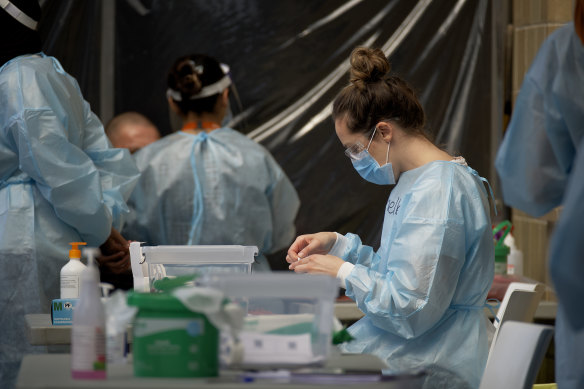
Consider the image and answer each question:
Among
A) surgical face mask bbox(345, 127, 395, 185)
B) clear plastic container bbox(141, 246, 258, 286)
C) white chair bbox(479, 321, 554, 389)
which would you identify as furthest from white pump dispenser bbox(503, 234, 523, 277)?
clear plastic container bbox(141, 246, 258, 286)

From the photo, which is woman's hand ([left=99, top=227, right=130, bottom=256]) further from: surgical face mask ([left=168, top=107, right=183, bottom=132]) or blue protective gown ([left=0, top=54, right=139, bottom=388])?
surgical face mask ([left=168, top=107, right=183, bottom=132])

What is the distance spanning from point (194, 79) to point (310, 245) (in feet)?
4.48

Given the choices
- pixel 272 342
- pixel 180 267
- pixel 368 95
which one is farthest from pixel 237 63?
pixel 272 342

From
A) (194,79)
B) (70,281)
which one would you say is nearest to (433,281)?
(70,281)

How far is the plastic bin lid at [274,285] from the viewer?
1.36 meters

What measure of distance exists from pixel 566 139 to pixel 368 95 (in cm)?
70

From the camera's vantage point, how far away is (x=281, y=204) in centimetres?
358

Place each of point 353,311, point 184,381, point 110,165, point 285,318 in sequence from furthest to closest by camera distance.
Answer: point 353,311
point 110,165
point 285,318
point 184,381

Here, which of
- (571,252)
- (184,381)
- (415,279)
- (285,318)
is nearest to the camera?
(571,252)

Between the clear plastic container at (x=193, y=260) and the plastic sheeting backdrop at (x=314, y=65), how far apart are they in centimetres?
203

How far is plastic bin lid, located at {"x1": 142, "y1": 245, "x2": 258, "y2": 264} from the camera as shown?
6.75 ft

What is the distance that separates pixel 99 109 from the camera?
4086mm

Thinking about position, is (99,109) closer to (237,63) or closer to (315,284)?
(237,63)

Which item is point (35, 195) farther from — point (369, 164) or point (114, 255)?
point (369, 164)
